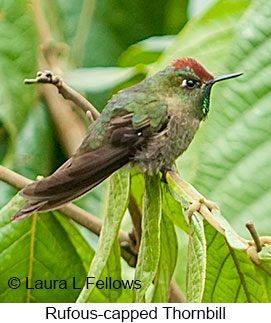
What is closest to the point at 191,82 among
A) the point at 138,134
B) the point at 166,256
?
the point at 138,134

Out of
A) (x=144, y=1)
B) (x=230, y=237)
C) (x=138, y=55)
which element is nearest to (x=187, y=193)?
(x=230, y=237)

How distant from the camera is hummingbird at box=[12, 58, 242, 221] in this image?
0.96 meters

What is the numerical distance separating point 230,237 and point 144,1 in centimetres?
99

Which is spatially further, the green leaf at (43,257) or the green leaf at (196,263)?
the green leaf at (43,257)

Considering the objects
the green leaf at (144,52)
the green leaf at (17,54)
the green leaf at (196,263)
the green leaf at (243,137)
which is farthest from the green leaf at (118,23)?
the green leaf at (196,263)

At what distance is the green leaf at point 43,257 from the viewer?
3.66 ft

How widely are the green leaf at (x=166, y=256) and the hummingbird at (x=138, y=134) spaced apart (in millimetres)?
70

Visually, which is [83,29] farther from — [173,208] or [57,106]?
[173,208]

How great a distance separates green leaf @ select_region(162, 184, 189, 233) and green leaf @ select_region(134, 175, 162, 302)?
0.02m

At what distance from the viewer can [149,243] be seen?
0.91m

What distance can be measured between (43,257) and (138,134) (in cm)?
23

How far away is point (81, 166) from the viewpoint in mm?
978

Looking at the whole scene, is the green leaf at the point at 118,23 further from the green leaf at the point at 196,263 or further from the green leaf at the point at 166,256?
the green leaf at the point at 196,263
